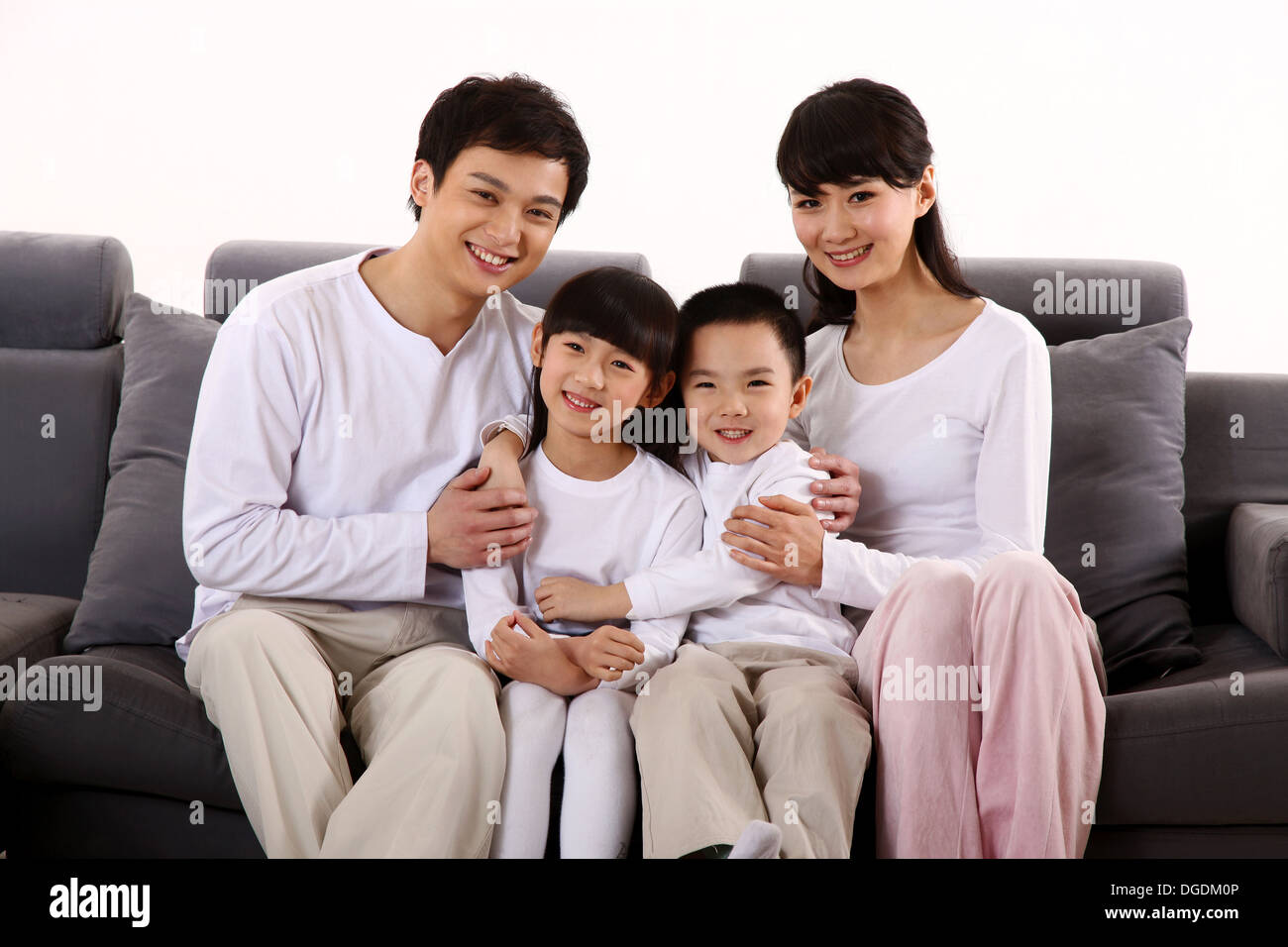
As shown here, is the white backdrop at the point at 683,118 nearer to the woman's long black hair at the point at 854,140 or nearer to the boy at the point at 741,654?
the woman's long black hair at the point at 854,140

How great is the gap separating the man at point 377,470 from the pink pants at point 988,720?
0.45 meters

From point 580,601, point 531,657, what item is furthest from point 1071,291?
point 531,657

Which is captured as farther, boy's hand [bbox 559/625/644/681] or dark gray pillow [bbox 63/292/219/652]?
dark gray pillow [bbox 63/292/219/652]

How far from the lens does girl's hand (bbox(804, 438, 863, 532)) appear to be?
4.95ft

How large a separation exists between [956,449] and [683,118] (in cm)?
114

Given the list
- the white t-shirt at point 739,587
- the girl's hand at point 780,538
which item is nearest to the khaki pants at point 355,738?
the white t-shirt at point 739,587

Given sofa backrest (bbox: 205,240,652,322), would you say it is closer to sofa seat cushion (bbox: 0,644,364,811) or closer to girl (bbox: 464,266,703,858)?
girl (bbox: 464,266,703,858)

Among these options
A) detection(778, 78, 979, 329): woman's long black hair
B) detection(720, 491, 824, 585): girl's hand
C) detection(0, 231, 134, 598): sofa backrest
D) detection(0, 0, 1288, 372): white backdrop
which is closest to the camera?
detection(720, 491, 824, 585): girl's hand

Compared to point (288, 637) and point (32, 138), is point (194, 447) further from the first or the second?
point (32, 138)

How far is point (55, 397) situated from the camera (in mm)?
→ 1967

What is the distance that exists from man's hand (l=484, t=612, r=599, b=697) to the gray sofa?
0.22 meters

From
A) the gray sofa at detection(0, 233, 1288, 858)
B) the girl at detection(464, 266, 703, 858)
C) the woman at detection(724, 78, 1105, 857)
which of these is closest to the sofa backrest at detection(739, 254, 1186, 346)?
the gray sofa at detection(0, 233, 1288, 858)

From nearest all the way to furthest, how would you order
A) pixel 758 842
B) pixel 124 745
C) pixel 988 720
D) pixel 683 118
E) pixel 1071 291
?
pixel 758 842 < pixel 988 720 < pixel 124 745 < pixel 1071 291 < pixel 683 118

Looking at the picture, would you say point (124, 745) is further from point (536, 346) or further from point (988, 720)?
point (988, 720)
